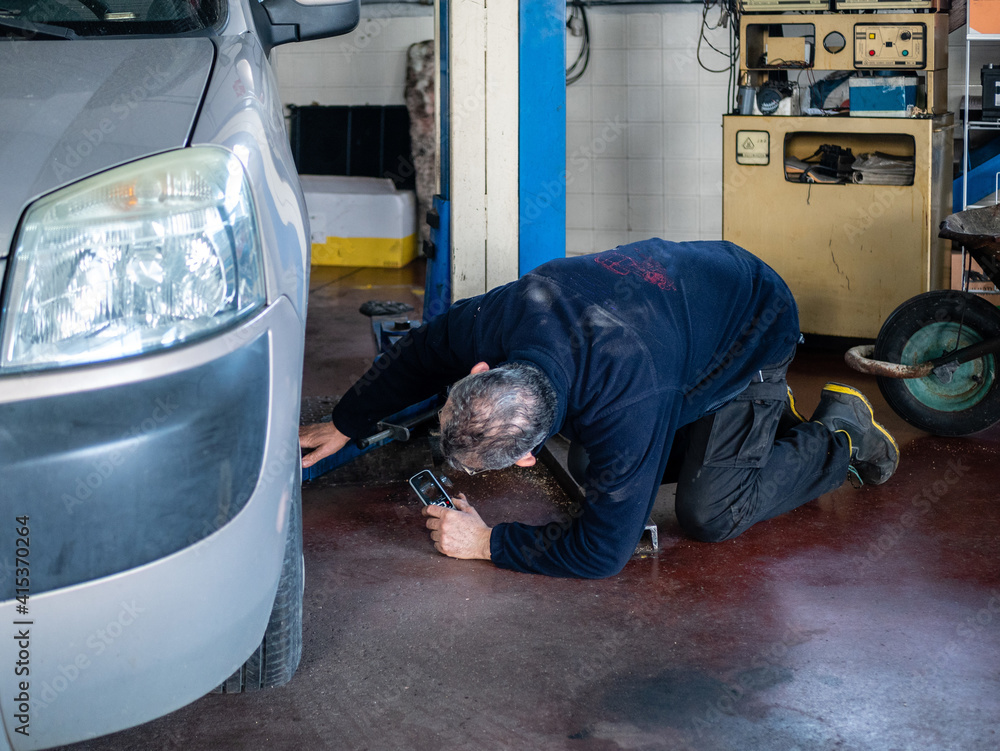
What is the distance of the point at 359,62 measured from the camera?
22.7 ft

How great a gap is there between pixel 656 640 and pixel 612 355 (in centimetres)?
63

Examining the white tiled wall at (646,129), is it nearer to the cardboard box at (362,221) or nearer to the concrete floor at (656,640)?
the cardboard box at (362,221)

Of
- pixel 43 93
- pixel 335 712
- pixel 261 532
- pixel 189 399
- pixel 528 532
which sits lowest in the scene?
pixel 335 712

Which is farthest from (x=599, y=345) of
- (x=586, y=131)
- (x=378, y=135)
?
(x=378, y=135)

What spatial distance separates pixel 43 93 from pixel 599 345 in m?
1.06

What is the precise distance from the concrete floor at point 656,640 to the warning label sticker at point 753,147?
1.84 meters

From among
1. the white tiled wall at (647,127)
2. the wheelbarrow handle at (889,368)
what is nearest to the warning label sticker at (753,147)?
the wheelbarrow handle at (889,368)

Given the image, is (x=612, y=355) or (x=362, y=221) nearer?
(x=612, y=355)

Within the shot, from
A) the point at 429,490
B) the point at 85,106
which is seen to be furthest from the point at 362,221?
the point at 85,106

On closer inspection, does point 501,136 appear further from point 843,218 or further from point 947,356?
point 843,218

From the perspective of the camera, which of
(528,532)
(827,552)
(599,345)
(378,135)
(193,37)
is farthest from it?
(378,135)

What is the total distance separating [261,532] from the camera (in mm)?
1424

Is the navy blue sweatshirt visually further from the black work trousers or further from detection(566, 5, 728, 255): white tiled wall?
detection(566, 5, 728, 255): white tiled wall

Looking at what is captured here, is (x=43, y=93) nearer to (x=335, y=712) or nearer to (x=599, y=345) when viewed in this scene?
(x=599, y=345)
